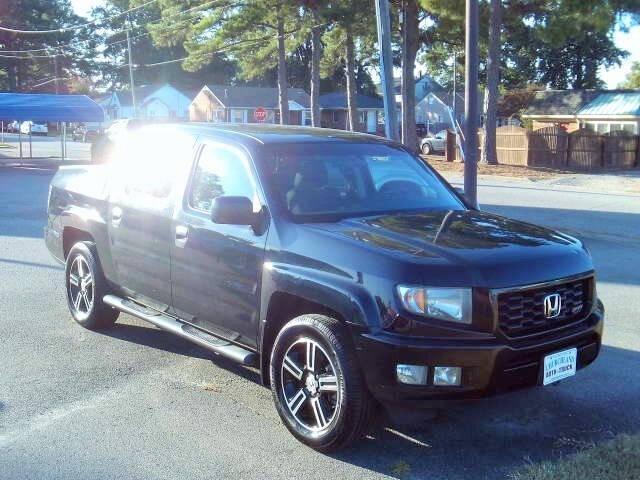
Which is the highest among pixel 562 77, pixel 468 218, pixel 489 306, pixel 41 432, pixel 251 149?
pixel 562 77

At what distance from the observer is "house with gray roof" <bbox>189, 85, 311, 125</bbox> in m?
72.9

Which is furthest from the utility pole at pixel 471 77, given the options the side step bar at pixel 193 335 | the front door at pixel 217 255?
the front door at pixel 217 255

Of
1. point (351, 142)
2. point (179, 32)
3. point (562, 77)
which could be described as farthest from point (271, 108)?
point (351, 142)

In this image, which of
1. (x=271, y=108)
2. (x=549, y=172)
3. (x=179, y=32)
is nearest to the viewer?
(x=549, y=172)

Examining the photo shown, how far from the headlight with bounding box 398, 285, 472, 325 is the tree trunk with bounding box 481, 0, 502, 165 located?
2570cm

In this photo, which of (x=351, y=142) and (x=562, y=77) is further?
(x=562, y=77)

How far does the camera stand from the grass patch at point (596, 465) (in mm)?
3848

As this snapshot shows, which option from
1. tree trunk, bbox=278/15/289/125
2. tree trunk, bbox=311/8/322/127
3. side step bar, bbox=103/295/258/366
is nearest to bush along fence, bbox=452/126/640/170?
tree trunk, bbox=311/8/322/127

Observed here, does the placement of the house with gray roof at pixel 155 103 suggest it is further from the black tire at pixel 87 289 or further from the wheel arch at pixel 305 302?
the wheel arch at pixel 305 302

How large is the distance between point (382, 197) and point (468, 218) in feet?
2.03

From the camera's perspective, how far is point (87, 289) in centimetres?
677

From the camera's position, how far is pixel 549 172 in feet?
94.7

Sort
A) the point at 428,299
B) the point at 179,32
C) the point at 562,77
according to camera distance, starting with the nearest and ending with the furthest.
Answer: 1. the point at 428,299
2. the point at 179,32
3. the point at 562,77

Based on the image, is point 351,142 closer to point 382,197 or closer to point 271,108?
point 382,197
